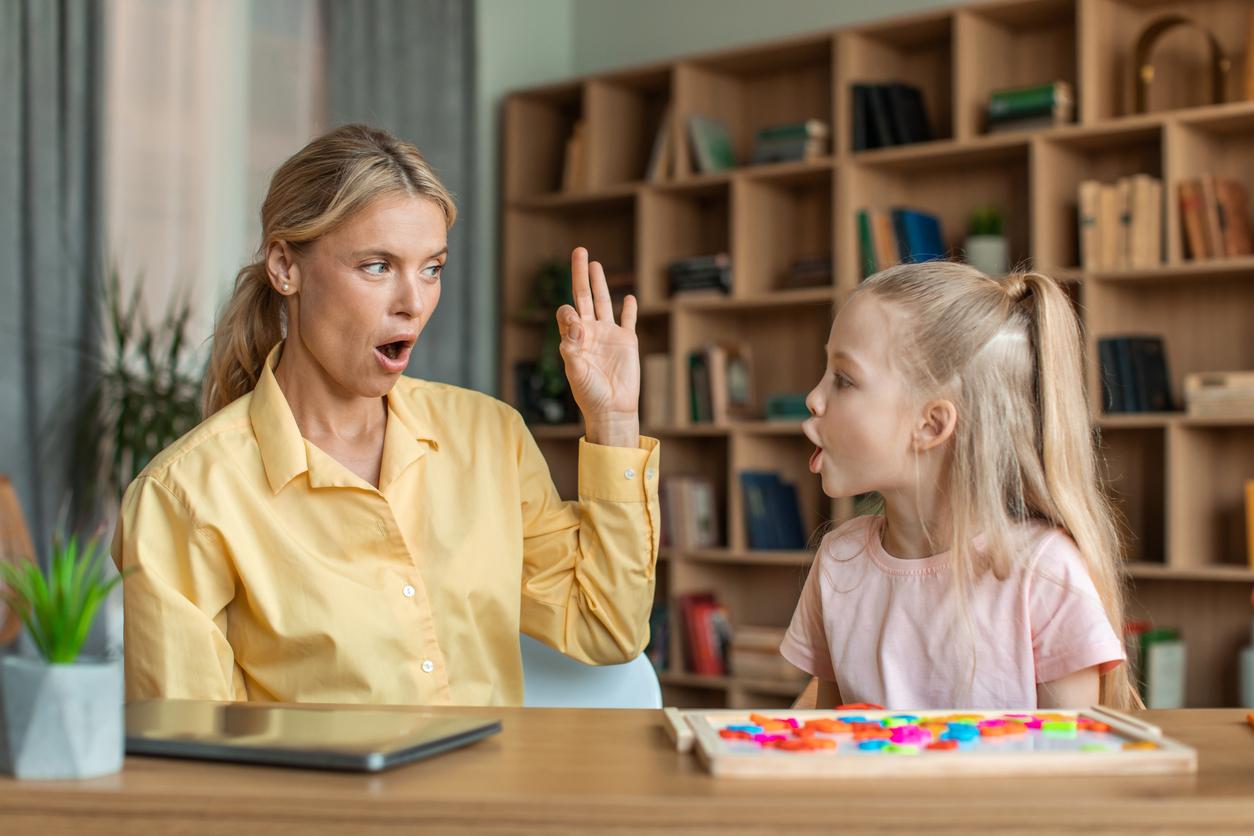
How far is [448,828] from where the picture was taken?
2.67 ft

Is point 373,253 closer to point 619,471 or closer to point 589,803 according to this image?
point 619,471

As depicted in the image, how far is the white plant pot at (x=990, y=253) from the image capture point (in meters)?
3.94

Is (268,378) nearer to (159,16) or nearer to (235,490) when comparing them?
(235,490)

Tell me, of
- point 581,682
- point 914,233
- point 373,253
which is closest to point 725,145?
point 914,233

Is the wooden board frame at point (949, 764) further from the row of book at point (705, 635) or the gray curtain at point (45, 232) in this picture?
the row of book at point (705, 635)

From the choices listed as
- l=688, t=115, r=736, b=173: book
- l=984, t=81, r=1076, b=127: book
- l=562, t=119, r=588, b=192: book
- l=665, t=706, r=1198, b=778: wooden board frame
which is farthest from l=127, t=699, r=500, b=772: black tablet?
l=562, t=119, r=588, b=192: book

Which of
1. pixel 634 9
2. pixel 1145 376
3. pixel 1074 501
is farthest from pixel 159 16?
pixel 1074 501

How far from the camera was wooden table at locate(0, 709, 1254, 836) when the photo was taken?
31.6 inches

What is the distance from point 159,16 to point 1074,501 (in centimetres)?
328

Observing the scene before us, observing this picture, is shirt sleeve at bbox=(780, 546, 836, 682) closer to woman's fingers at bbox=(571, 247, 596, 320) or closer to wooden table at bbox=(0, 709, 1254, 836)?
woman's fingers at bbox=(571, 247, 596, 320)

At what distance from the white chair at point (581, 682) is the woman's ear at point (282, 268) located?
52cm

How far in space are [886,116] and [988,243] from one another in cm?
49

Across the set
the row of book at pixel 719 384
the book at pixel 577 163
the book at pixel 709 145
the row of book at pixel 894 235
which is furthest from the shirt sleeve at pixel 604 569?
the book at pixel 577 163

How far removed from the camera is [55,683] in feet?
2.80
